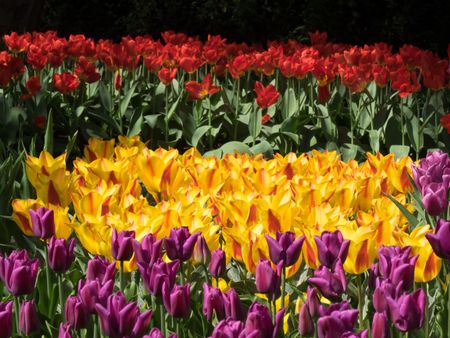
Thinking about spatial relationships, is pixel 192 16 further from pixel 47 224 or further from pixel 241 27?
pixel 47 224

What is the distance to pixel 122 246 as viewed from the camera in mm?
1761

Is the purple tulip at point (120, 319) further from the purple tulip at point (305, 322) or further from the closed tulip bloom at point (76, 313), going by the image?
the purple tulip at point (305, 322)

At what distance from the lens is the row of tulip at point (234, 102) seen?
15.6 feet

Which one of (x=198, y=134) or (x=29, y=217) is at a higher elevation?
(x=29, y=217)

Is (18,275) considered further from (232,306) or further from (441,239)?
(441,239)

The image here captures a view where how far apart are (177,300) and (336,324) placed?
0.32 meters

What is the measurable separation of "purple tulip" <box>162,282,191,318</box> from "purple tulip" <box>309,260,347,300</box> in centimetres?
23

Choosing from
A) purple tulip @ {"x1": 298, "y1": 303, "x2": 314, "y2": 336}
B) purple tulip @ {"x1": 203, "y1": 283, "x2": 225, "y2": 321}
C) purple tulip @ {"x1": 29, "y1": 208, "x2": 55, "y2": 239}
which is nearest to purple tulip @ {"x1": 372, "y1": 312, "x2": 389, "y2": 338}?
purple tulip @ {"x1": 298, "y1": 303, "x2": 314, "y2": 336}

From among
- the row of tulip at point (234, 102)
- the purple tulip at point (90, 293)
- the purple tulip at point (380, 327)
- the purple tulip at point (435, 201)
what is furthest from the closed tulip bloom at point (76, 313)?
the row of tulip at point (234, 102)

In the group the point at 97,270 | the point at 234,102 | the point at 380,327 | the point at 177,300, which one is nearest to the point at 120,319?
the point at 177,300

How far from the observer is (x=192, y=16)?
1143 cm

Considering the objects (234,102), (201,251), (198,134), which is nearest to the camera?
(201,251)

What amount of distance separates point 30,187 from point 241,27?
317 inches

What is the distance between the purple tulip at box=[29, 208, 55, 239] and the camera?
6.40 feet
